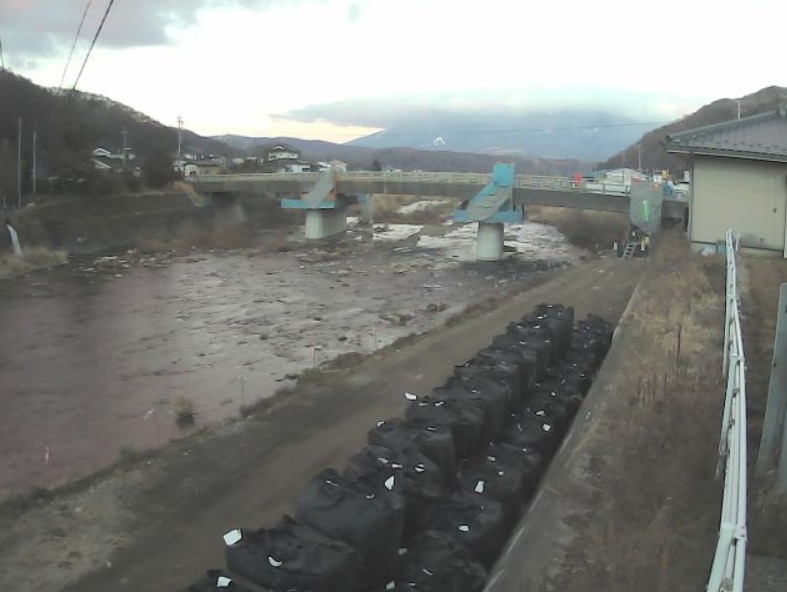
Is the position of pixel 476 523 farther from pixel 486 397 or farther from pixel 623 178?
pixel 623 178

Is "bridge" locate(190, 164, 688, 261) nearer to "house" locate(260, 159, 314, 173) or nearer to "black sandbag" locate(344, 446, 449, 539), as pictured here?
"black sandbag" locate(344, 446, 449, 539)

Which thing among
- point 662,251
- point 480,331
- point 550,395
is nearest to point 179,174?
point 662,251

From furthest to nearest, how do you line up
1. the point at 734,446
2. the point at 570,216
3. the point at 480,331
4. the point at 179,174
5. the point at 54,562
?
the point at 179,174, the point at 570,216, the point at 480,331, the point at 54,562, the point at 734,446

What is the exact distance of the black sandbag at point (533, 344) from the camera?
31.1 ft

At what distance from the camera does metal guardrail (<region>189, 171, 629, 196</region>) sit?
3741 centimetres

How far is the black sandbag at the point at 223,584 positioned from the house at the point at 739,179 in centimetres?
2107

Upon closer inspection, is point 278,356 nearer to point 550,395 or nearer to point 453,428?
point 550,395

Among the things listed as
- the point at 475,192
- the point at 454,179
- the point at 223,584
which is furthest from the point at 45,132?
the point at 223,584

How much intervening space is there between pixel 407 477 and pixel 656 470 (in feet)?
6.76

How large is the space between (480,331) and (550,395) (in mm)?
7800

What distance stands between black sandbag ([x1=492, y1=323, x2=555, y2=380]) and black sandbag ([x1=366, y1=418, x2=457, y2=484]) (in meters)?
2.84

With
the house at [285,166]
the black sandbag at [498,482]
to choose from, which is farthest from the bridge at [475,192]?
the house at [285,166]

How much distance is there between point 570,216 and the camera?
5656cm

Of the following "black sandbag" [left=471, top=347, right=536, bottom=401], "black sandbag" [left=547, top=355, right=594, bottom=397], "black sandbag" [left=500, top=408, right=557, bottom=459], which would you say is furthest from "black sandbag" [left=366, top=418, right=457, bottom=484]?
"black sandbag" [left=547, top=355, right=594, bottom=397]
